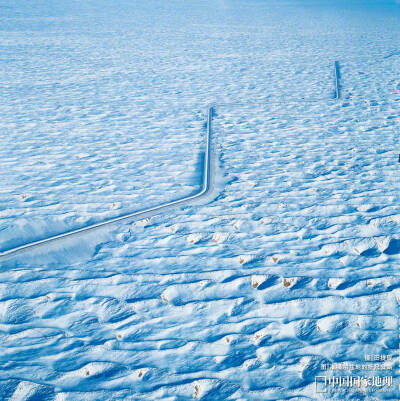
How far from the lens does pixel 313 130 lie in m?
Result: 7.84

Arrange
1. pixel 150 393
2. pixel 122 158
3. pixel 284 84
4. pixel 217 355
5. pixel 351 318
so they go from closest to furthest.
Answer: pixel 150 393 → pixel 217 355 → pixel 351 318 → pixel 122 158 → pixel 284 84

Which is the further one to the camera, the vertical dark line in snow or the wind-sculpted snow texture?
the vertical dark line in snow

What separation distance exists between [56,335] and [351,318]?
239cm

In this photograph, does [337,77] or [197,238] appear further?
[337,77]

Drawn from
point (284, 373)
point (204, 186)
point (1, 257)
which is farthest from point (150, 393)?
point (204, 186)

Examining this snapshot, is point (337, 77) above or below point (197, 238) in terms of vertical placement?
above

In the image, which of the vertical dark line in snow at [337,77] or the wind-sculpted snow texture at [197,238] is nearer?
the wind-sculpted snow texture at [197,238]

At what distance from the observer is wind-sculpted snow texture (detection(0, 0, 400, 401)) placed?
307 cm

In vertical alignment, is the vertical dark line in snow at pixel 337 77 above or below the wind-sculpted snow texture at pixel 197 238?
above

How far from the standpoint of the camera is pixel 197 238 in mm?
4594

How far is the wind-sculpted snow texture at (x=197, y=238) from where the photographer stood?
3.07 meters

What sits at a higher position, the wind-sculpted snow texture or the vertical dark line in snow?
the vertical dark line in snow

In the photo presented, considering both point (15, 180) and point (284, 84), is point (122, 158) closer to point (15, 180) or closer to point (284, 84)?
point (15, 180)

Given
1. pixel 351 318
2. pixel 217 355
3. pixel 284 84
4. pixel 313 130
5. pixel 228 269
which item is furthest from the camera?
pixel 284 84
